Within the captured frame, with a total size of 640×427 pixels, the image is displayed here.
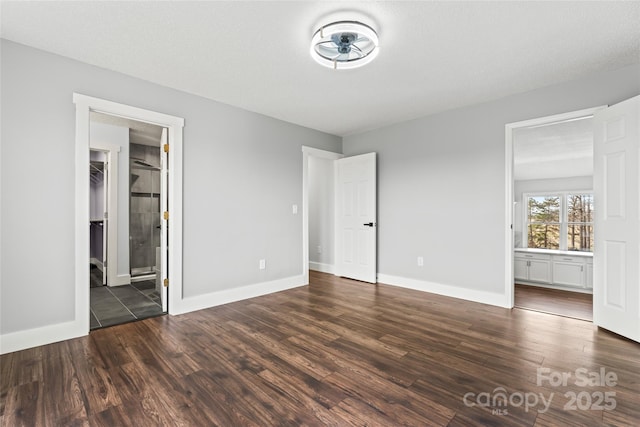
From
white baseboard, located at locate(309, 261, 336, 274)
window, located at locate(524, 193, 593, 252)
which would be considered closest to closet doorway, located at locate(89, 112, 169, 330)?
white baseboard, located at locate(309, 261, 336, 274)

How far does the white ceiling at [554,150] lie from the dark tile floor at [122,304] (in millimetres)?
4892

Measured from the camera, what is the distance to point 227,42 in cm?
244

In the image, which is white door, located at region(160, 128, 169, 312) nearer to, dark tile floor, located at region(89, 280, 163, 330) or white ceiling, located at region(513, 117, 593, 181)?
dark tile floor, located at region(89, 280, 163, 330)

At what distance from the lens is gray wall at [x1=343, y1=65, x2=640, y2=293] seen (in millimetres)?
3271

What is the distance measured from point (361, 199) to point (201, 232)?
2.54 meters

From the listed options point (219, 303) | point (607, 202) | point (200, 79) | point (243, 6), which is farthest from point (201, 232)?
point (607, 202)

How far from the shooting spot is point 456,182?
13.3ft

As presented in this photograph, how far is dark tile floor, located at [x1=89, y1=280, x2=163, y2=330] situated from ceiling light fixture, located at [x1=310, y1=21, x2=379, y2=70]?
3131 mm

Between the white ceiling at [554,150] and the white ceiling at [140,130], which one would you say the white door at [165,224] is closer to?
the white ceiling at [140,130]

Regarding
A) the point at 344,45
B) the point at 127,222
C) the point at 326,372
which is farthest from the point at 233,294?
the point at 344,45

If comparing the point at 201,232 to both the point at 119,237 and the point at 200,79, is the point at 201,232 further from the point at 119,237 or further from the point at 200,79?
the point at 119,237

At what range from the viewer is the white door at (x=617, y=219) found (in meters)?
2.60

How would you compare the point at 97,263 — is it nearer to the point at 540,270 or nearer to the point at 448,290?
the point at 448,290

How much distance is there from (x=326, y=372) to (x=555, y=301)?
3622 millimetres
